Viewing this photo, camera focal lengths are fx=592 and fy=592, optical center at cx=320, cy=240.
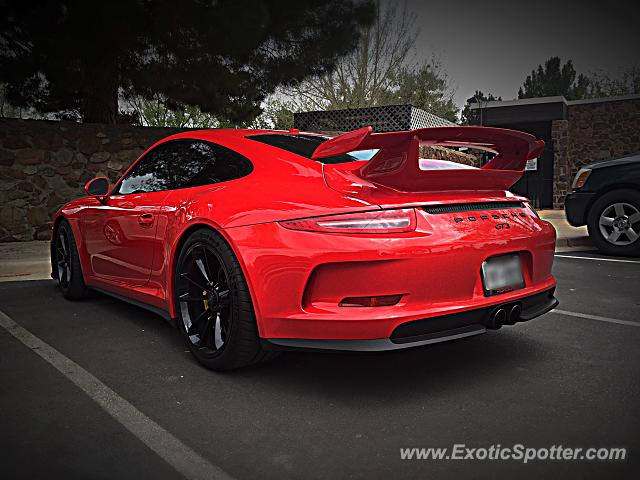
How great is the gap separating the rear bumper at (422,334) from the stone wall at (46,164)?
798 cm

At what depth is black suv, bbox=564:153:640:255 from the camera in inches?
289

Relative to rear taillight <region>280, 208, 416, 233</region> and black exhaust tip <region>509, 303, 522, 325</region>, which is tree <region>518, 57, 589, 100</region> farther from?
rear taillight <region>280, 208, 416, 233</region>

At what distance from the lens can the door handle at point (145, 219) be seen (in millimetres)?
3644

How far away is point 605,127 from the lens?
19.0 meters

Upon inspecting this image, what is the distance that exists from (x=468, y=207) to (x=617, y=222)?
5536 mm

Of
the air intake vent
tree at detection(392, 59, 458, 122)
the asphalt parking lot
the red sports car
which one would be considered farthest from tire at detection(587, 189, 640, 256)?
tree at detection(392, 59, 458, 122)

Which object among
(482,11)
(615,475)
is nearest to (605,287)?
(615,475)

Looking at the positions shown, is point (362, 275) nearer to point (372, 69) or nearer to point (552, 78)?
point (372, 69)

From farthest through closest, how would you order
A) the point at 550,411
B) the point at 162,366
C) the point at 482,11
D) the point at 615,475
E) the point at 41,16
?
the point at 482,11 < the point at 41,16 < the point at 162,366 < the point at 550,411 < the point at 615,475

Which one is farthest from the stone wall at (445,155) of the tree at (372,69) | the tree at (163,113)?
the tree at (372,69)

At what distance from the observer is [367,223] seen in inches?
103

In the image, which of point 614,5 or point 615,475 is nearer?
point 615,475

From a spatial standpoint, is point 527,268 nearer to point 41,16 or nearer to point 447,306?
point 447,306

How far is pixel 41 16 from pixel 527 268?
9.09 meters
